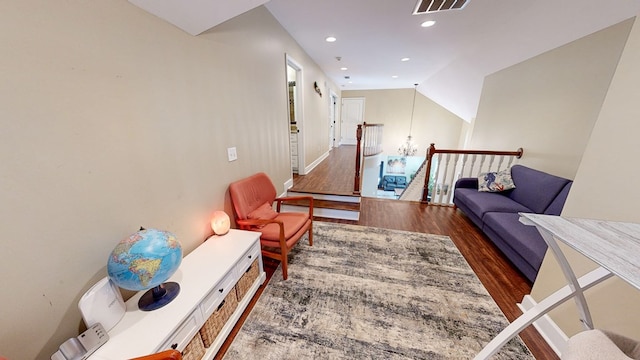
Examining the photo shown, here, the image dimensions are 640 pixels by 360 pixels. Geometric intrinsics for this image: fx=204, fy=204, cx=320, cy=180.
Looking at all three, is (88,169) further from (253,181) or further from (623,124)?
(623,124)

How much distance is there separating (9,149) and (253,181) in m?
1.54

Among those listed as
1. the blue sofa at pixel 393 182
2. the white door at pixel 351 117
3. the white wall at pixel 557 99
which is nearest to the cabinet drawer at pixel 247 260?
the white wall at pixel 557 99

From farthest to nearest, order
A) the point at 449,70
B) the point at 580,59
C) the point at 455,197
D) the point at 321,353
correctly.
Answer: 1. the point at 449,70
2. the point at 455,197
3. the point at 580,59
4. the point at 321,353

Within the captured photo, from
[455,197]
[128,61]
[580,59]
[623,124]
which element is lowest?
[455,197]

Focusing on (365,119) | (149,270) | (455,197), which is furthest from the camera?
Answer: (365,119)

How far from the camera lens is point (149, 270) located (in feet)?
3.26

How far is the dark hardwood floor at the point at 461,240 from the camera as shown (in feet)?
5.29

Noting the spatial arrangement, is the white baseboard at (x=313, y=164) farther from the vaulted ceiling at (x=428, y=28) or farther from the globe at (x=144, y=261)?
the globe at (x=144, y=261)

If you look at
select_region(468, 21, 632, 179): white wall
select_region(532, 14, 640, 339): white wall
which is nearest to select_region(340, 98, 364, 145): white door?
select_region(468, 21, 632, 179): white wall

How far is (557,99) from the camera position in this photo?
249cm

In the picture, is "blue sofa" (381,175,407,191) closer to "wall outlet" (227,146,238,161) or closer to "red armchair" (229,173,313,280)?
"red armchair" (229,173,313,280)

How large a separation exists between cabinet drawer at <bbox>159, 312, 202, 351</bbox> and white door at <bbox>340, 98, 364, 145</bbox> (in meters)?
8.26

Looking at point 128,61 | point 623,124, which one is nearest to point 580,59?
point 623,124

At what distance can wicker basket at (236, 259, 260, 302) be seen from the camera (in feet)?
5.20
